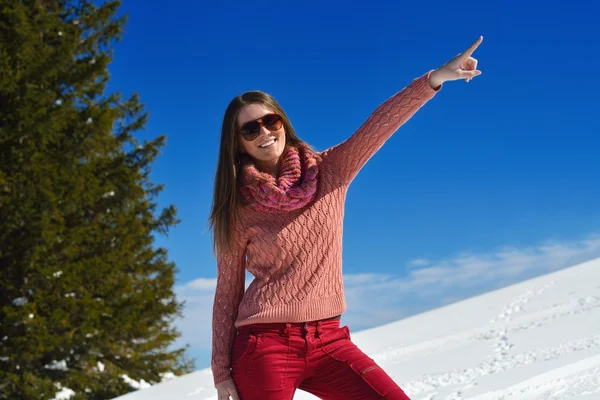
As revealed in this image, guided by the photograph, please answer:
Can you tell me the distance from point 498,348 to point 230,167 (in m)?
4.35

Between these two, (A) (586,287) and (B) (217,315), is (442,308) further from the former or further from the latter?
(B) (217,315)

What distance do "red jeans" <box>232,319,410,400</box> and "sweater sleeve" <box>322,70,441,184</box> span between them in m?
0.60

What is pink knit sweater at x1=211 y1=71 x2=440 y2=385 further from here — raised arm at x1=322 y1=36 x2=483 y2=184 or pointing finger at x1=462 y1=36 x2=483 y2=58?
pointing finger at x1=462 y1=36 x2=483 y2=58

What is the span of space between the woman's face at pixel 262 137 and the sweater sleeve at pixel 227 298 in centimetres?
37

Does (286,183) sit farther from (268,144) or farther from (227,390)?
(227,390)

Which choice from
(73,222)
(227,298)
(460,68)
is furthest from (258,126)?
(73,222)

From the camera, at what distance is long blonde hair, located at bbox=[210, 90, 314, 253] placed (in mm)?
2297

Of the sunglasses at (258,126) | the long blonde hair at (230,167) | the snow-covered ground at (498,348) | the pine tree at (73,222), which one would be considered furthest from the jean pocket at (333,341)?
the pine tree at (73,222)

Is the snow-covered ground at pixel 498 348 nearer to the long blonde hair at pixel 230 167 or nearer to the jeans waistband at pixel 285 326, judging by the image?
the jeans waistband at pixel 285 326

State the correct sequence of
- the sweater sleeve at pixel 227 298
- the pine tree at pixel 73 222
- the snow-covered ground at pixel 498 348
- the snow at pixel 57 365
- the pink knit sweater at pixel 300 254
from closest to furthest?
1. the pink knit sweater at pixel 300 254
2. the sweater sleeve at pixel 227 298
3. the snow-covered ground at pixel 498 348
4. the pine tree at pixel 73 222
5. the snow at pixel 57 365

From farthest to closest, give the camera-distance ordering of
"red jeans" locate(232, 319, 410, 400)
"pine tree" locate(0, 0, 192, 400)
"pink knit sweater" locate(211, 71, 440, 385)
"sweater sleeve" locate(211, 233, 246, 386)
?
"pine tree" locate(0, 0, 192, 400), "sweater sleeve" locate(211, 233, 246, 386), "pink knit sweater" locate(211, 71, 440, 385), "red jeans" locate(232, 319, 410, 400)

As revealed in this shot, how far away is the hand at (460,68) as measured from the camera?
81.9 inches

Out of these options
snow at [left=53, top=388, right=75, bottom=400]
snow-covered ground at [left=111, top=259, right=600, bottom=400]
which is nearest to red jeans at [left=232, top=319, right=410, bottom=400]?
snow-covered ground at [left=111, top=259, right=600, bottom=400]

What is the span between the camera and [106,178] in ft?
36.6
